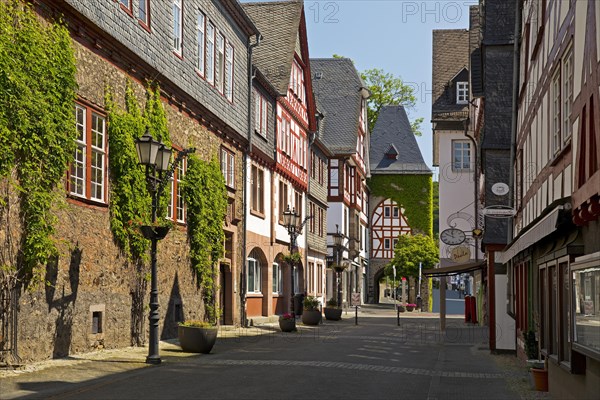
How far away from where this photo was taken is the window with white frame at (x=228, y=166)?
29.5 metres

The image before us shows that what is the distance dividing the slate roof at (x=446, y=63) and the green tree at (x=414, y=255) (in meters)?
16.4

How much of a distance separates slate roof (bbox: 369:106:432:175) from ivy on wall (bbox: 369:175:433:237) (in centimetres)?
68

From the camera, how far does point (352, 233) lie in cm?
6331

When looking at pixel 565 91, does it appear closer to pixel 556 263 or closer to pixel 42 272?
pixel 556 263

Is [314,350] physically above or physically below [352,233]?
below

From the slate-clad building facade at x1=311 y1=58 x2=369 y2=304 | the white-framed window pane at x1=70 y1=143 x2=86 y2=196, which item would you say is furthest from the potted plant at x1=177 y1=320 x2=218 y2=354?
the slate-clad building facade at x1=311 y1=58 x2=369 y2=304

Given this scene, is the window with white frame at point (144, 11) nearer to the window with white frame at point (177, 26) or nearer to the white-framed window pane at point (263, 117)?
the window with white frame at point (177, 26)

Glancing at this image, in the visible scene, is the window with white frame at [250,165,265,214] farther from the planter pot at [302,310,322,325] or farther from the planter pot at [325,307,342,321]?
the planter pot at [325,307,342,321]

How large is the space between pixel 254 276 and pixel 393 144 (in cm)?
3992

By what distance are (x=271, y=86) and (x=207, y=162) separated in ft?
27.9

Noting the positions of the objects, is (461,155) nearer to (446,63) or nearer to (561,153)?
(446,63)

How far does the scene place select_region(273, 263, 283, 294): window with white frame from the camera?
127 feet

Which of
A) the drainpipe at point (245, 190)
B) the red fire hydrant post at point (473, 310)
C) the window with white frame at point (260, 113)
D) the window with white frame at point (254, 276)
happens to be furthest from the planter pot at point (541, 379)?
the red fire hydrant post at point (473, 310)

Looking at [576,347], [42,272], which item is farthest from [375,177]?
[576,347]
